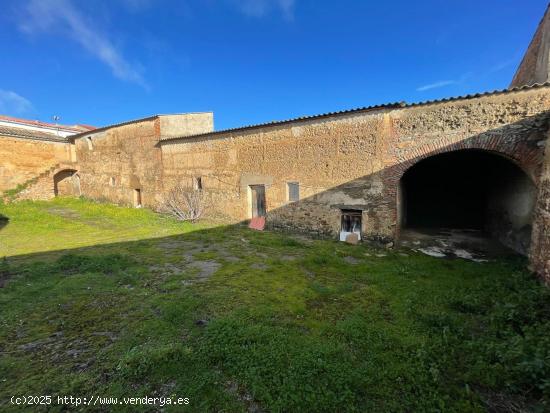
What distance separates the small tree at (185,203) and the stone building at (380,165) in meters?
0.48

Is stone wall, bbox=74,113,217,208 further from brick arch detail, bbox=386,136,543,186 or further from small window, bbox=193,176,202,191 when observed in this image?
brick arch detail, bbox=386,136,543,186

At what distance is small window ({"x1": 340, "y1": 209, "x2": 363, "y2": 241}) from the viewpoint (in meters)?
9.48

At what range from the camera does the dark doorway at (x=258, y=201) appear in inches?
477

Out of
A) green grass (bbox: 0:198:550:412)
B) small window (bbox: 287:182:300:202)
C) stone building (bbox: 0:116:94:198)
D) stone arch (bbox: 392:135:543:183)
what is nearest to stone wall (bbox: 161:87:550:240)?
stone arch (bbox: 392:135:543:183)

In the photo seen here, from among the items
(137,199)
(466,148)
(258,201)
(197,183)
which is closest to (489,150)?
(466,148)

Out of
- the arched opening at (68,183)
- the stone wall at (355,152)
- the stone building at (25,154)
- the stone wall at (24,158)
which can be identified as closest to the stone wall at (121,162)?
the arched opening at (68,183)

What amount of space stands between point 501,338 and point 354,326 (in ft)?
6.51

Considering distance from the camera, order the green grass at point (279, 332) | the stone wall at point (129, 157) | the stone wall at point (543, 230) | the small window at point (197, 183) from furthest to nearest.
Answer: the stone wall at point (129, 157) → the small window at point (197, 183) → the stone wall at point (543, 230) → the green grass at point (279, 332)

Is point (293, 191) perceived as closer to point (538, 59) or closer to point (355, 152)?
point (355, 152)

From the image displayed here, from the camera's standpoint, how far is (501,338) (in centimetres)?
366

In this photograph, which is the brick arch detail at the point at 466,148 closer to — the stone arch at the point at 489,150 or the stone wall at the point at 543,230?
the stone arch at the point at 489,150

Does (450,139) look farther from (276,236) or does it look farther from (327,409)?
(327,409)

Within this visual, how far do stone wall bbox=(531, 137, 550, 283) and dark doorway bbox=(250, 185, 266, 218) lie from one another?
8908 millimetres

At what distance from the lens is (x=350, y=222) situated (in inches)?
381
